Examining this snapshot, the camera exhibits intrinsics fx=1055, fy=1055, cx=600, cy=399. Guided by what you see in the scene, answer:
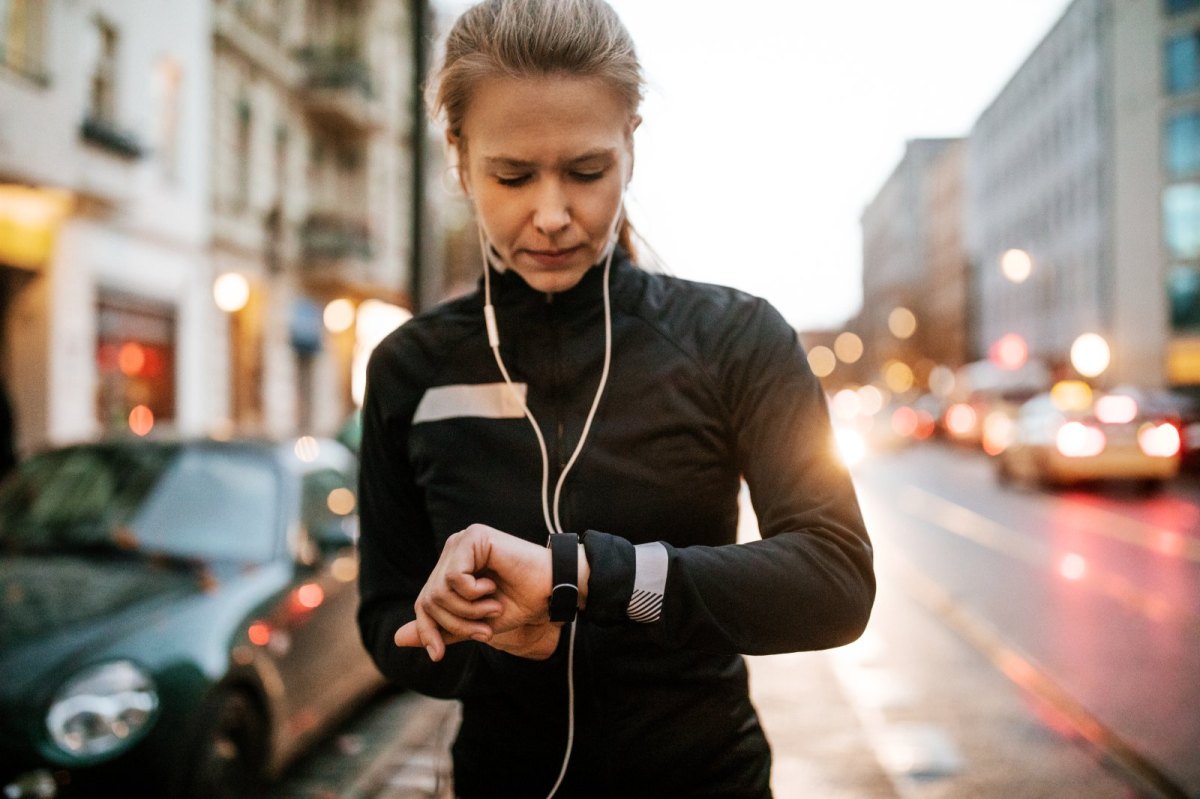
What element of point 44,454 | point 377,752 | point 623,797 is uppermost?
point 44,454

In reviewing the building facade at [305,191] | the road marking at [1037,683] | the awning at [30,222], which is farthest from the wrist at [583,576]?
the building facade at [305,191]

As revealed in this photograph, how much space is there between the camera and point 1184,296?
33031mm

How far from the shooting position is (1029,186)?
2132 inches

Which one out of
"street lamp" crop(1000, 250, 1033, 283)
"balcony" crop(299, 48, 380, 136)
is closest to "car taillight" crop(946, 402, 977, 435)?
"street lamp" crop(1000, 250, 1033, 283)

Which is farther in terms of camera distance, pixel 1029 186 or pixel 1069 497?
pixel 1029 186

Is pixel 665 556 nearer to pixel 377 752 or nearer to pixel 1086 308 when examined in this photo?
pixel 377 752

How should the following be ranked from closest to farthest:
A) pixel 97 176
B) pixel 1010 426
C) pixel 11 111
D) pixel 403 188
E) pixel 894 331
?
pixel 11 111 < pixel 97 176 < pixel 1010 426 < pixel 403 188 < pixel 894 331

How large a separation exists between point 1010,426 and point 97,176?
663 inches

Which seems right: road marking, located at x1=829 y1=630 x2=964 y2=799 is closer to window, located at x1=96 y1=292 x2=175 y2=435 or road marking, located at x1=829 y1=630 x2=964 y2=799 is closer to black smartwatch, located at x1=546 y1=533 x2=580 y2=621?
black smartwatch, located at x1=546 y1=533 x2=580 y2=621

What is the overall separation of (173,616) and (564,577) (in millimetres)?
3123

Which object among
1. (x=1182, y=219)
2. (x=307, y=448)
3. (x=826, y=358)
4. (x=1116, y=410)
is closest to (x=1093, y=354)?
(x=1182, y=219)

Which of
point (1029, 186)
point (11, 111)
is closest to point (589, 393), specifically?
point (11, 111)

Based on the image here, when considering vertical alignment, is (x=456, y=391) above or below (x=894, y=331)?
below

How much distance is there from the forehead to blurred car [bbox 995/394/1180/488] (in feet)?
61.5
